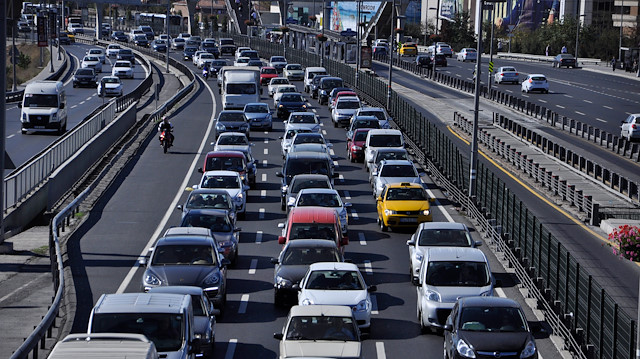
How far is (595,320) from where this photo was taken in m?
20.7

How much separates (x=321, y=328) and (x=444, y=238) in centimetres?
946

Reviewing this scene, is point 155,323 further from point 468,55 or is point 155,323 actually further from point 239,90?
point 468,55

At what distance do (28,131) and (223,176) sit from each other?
26.6 metres

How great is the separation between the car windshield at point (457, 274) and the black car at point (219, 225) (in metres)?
7.10

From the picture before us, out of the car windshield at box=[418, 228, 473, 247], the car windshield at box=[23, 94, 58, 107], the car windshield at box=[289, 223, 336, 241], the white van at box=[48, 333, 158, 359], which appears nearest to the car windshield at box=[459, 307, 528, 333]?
the white van at box=[48, 333, 158, 359]

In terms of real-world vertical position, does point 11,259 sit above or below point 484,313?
below

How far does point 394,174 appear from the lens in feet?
131

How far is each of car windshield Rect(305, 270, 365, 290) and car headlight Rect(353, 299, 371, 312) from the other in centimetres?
63

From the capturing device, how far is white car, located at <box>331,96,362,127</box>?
63031 mm

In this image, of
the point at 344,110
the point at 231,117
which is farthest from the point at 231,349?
the point at 344,110

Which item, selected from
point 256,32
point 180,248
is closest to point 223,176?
point 180,248

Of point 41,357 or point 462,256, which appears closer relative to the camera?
point 41,357

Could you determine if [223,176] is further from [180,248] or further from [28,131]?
[28,131]

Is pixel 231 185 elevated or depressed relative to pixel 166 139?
elevated
